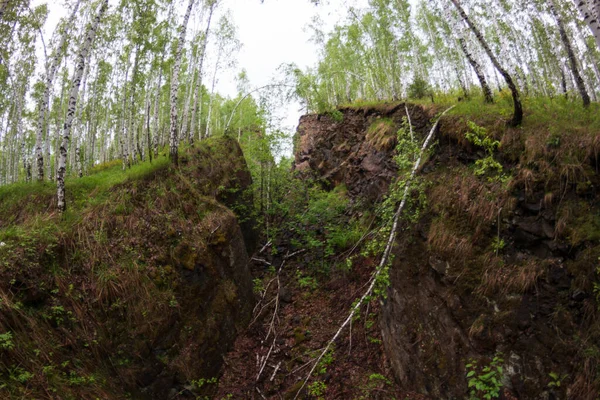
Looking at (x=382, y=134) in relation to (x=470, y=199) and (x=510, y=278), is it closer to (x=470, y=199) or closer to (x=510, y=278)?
(x=470, y=199)

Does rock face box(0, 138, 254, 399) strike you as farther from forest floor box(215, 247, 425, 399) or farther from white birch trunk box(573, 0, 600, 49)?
white birch trunk box(573, 0, 600, 49)

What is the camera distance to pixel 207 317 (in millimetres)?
7387

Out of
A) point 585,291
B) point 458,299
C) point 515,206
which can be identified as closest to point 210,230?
point 458,299

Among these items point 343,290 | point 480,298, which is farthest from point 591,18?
point 343,290

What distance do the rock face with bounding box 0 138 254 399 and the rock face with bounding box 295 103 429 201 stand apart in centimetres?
509

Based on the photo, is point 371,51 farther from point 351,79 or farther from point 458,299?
point 458,299

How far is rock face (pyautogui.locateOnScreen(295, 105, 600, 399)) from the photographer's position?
13.8 ft

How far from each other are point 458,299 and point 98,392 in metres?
6.46

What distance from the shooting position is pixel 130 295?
6410mm

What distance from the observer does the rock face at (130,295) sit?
17.8ft

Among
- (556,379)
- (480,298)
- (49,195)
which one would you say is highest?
(49,195)

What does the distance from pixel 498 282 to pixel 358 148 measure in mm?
8603

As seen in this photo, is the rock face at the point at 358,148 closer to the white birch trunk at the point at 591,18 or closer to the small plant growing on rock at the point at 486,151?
the small plant growing on rock at the point at 486,151

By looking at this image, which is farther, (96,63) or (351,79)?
(351,79)
